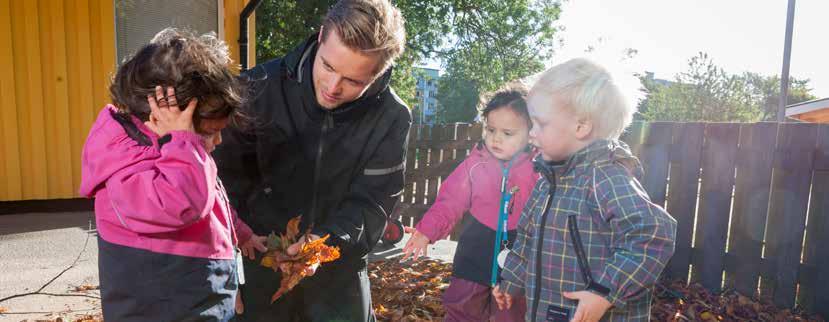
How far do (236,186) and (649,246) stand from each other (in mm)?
1556

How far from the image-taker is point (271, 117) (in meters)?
2.05

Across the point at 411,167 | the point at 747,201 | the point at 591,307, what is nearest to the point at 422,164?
the point at 411,167

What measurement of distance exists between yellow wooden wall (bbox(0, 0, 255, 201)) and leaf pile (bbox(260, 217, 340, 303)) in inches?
213

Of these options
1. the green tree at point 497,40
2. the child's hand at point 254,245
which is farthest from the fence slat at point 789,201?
the green tree at point 497,40

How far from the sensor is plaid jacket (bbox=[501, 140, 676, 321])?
5.41 ft

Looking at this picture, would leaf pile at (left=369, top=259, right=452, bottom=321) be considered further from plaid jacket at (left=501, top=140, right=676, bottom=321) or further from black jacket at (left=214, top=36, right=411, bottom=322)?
plaid jacket at (left=501, top=140, right=676, bottom=321)

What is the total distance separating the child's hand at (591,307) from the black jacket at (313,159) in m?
0.88

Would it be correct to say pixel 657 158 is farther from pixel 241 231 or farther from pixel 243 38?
pixel 243 38

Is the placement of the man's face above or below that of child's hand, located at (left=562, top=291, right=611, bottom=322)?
above

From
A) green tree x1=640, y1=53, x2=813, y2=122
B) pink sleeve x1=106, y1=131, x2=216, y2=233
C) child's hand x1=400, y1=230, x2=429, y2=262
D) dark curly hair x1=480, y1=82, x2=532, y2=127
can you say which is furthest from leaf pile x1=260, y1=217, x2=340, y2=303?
green tree x1=640, y1=53, x2=813, y2=122

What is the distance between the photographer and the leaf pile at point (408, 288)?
381 cm

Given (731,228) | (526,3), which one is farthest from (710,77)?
(731,228)

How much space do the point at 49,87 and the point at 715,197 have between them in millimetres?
7464

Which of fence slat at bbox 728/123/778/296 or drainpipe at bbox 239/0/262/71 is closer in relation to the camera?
fence slat at bbox 728/123/778/296
